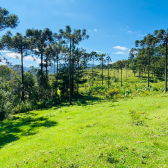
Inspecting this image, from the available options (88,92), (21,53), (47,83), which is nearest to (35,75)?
(47,83)

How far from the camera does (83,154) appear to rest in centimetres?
667

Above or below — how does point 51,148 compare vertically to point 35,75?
below

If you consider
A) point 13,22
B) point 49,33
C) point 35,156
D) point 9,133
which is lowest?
point 9,133

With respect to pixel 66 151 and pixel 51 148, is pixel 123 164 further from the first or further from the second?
pixel 51 148

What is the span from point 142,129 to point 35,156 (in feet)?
25.1

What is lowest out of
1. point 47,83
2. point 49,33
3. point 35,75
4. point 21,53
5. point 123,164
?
point 123,164

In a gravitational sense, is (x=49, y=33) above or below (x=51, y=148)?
above

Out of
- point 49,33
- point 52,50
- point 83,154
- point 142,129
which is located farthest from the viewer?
point 49,33

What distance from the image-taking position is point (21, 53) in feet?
93.8

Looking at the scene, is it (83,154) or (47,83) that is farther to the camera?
(47,83)

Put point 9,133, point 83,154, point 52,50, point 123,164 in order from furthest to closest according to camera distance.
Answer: point 52,50 → point 9,133 → point 83,154 → point 123,164

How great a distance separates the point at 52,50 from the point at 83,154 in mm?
31310

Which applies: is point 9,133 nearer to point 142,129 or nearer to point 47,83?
point 142,129

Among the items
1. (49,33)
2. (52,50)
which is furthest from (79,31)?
(49,33)
